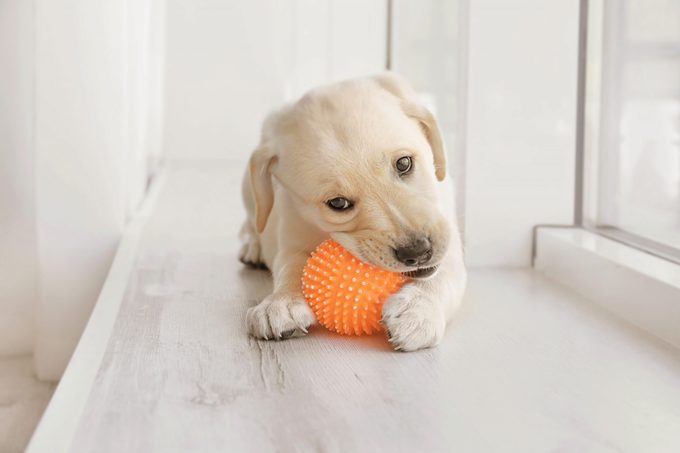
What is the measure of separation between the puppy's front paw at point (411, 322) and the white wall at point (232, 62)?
13.9 ft

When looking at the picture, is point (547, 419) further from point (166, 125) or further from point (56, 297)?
point (166, 125)

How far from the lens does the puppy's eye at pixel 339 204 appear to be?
144 cm

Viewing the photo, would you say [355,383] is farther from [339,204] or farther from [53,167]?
[53,167]

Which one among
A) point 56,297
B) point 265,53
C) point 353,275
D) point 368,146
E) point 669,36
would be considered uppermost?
point 265,53

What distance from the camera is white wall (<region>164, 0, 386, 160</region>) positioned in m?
5.52

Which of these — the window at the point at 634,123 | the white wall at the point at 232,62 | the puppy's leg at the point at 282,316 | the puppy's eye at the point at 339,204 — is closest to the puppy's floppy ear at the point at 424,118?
the puppy's eye at the point at 339,204

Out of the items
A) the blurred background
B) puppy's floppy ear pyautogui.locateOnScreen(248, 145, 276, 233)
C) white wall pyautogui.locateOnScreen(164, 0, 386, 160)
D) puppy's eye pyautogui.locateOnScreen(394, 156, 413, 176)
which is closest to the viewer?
puppy's eye pyautogui.locateOnScreen(394, 156, 413, 176)

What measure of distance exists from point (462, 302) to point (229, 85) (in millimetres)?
4136

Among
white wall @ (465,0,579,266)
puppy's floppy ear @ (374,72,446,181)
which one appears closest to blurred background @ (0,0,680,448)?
white wall @ (465,0,579,266)

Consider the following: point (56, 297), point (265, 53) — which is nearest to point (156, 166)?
point (265, 53)

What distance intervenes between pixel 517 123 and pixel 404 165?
0.74 meters

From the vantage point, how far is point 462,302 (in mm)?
1736

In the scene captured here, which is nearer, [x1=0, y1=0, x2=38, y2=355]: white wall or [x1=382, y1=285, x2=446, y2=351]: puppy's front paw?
[x1=382, y1=285, x2=446, y2=351]: puppy's front paw

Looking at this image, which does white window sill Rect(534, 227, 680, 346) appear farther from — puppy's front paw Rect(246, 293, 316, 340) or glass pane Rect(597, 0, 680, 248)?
puppy's front paw Rect(246, 293, 316, 340)
